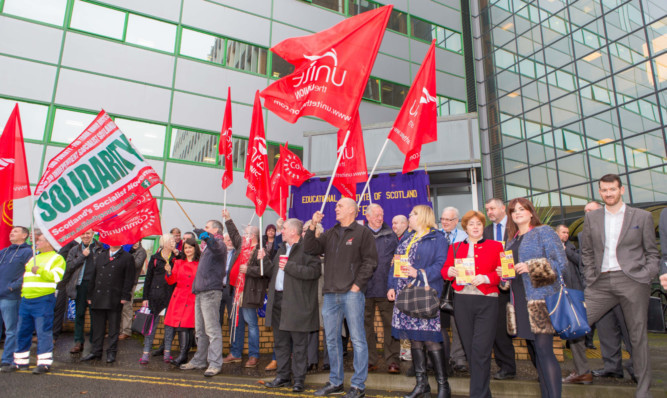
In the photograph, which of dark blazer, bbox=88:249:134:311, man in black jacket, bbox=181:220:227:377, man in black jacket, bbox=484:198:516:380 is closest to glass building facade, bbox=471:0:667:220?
man in black jacket, bbox=484:198:516:380

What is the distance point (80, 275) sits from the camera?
Result: 775cm

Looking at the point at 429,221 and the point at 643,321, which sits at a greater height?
the point at 429,221

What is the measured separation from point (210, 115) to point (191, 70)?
1.78 metres

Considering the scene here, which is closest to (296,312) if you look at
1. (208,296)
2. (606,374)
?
(208,296)

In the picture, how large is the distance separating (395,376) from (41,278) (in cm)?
501

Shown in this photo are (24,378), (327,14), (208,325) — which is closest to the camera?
(24,378)

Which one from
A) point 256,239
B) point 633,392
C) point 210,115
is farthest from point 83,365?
point 210,115

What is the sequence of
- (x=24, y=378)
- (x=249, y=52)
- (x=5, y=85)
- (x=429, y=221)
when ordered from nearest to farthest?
(x=429, y=221) → (x=24, y=378) → (x=5, y=85) → (x=249, y=52)

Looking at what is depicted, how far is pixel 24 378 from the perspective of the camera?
534 centimetres

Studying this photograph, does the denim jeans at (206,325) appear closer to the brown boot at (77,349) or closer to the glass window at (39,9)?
the brown boot at (77,349)

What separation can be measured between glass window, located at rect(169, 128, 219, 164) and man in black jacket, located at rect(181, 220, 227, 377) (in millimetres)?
9291

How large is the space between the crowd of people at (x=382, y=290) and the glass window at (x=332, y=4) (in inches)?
542

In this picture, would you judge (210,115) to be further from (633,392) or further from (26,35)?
(633,392)

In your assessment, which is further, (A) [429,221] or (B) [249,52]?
(B) [249,52]
